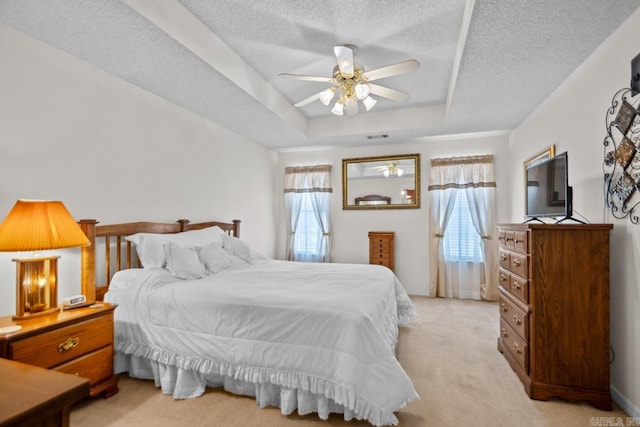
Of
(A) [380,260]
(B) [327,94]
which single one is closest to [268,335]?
(B) [327,94]

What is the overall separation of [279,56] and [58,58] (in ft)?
5.75

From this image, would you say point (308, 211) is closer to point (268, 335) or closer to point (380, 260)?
point (380, 260)

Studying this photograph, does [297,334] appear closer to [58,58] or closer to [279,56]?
[279,56]

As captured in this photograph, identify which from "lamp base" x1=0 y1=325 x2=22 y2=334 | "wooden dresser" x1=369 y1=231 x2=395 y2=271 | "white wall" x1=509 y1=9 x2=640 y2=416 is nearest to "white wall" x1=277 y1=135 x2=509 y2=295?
"wooden dresser" x1=369 y1=231 x2=395 y2=271

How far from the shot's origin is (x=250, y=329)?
79.3 inches

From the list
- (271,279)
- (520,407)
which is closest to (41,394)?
(271,279)

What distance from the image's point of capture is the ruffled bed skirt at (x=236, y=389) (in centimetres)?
186

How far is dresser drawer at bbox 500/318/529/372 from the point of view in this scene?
2.24 m

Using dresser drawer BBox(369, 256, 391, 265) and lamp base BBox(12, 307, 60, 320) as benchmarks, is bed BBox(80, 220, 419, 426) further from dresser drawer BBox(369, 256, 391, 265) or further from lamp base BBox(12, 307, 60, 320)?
dresser drawer BBox(369, 256, 391, 265)

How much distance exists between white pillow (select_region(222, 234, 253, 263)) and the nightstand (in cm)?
148

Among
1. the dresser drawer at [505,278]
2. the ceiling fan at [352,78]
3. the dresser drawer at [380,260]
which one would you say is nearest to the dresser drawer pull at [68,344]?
the ceiling fan at [352,78]

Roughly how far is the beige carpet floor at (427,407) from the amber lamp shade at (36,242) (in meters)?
0.75

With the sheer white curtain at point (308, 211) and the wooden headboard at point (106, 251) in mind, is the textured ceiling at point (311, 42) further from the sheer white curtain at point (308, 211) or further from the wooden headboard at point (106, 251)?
the sheer white curtain at point (308, 211)

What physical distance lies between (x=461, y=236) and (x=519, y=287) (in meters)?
2.53
